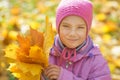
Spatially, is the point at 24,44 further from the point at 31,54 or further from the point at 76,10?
the point at 76,10

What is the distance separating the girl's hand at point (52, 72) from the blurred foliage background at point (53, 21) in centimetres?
252

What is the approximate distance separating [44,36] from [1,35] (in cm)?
309

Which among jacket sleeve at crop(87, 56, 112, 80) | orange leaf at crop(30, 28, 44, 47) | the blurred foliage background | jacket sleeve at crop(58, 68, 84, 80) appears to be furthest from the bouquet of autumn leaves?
the blurred foliage background

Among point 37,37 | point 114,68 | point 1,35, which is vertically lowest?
point 114,68

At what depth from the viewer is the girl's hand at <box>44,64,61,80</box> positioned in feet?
9.98

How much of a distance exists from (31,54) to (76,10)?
0.38 m

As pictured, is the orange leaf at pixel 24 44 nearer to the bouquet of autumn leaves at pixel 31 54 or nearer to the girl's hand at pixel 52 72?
the bouquet of autumn leaves at pixel 31 54

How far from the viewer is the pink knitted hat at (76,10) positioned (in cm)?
304

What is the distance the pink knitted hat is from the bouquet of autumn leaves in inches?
5.2

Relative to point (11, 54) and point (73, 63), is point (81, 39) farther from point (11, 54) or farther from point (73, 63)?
point (11, 54)

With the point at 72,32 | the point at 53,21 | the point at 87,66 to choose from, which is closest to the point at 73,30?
the point at 72,32

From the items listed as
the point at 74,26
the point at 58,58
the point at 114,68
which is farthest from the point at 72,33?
the point at 114,68

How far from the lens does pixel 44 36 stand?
119 inches

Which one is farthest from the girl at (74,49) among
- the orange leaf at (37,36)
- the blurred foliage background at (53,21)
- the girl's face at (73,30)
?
the blurred foliage background at (53,21)
